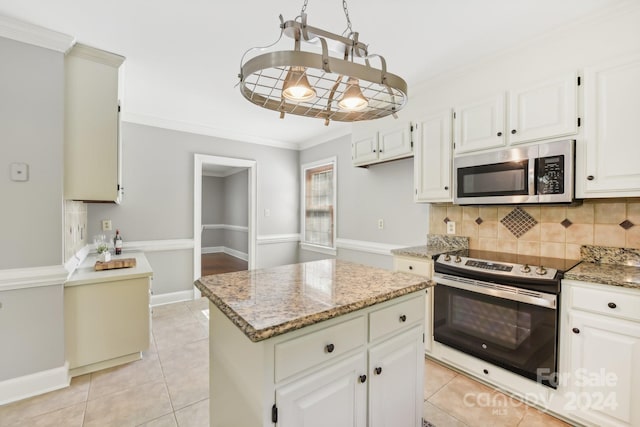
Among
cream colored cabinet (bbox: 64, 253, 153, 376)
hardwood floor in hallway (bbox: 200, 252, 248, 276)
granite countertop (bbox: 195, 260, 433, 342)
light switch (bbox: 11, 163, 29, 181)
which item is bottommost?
hardwood floor in hallway (bbox: 200, 252, 248, 276)

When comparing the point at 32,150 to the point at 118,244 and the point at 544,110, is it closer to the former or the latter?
the point at 118,244

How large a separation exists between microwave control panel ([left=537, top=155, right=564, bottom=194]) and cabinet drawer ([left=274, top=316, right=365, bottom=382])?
1627 millimetres

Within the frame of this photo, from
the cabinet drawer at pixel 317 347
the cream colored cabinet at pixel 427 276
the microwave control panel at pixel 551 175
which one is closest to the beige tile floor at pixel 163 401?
the cream colored cabinet at pixel 427 276

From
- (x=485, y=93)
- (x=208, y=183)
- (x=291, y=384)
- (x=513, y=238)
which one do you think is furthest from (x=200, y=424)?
(x=208, y=183)

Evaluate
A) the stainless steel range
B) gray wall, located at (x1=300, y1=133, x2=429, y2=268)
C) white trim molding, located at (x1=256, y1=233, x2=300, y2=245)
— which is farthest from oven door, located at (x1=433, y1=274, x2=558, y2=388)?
white trim molding, located at (x1=256, y1=233, x2=300, y2=245)

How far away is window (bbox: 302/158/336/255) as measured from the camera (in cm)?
438

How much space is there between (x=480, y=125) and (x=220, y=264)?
607cm

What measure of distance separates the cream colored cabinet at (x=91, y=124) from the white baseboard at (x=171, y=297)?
6.39 feet

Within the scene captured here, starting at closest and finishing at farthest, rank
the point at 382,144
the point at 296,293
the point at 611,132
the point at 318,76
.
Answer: the point at 318,76 < the point at 296,293 < the point at 611,132 < the point at 382,144

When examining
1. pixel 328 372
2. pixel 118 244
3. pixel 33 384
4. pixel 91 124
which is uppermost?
pixel 91 124

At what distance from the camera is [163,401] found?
1.95 meters

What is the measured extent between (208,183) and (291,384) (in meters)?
7.90

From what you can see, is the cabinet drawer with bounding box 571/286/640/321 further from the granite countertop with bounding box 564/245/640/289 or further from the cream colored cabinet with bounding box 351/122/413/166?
the cream colored cabinet with bounding box 351/122/413/166

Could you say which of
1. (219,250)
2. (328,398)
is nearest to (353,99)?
(328,398)
